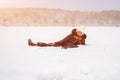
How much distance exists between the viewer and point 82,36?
34.2 feet

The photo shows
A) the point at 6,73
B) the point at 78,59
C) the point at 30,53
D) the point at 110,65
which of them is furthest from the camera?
the point at 30,53

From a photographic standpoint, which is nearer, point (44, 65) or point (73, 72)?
point (73, 72)

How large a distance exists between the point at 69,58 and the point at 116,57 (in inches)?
38.7

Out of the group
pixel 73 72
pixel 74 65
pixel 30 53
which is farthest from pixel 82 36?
pixel 73 72

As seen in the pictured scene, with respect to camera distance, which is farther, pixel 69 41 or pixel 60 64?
pixel 69 41

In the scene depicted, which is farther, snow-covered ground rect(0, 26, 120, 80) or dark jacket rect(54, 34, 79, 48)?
dark jacket rect(54, 34, 79, 48)

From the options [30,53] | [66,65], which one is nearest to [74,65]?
[66,65]

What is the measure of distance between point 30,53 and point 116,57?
196 centimetres

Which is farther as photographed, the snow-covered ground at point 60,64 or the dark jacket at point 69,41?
Answer: the dark jacket at point 69,41

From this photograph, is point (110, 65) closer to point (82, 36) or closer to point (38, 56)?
point (38, 56)

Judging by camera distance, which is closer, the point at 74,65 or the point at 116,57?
the point at 74,65

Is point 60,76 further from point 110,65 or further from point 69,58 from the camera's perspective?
point 69,58

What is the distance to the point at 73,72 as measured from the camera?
20.3ft

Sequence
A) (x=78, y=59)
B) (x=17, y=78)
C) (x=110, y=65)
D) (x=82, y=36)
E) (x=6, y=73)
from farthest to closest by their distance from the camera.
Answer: (x=82, y=36)
(x=78, y=59)
(x=110, y=65)
(x=6, y=73)
(x=17, y=78)
